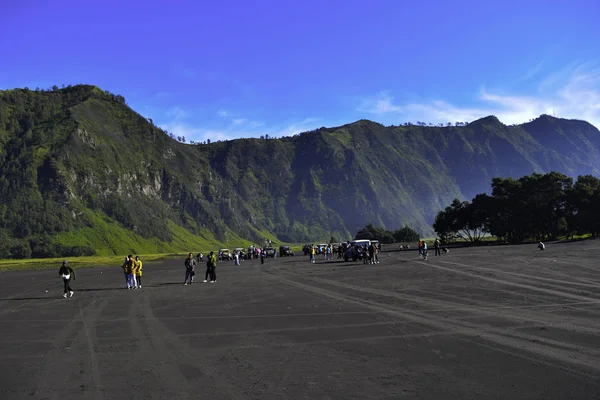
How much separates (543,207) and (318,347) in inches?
3398

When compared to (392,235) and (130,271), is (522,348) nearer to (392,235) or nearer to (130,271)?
(130,271)

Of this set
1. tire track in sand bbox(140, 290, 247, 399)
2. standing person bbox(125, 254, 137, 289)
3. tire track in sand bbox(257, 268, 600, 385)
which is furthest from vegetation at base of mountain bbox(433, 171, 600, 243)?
tire track in sand bbox(140, 290, 247, 399)

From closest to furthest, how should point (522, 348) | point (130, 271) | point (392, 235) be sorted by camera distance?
point (522, 348)
point (130, 271)
point (392, 235)

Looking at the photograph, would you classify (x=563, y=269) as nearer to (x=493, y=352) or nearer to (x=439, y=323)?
(x=439, y=323)

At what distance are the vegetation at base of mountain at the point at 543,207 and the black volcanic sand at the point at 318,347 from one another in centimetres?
7011

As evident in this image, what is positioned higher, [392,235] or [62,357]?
[392,235]

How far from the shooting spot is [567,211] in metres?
85.7

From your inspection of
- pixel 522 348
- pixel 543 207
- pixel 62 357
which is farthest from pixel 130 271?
pixel 543 207

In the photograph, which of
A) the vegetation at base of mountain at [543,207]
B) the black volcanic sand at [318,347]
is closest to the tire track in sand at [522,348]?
the black volcanic sand at [318,347]

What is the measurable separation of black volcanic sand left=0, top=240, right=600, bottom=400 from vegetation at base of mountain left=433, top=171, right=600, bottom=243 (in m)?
70.1

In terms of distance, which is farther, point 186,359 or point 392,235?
point 392,235

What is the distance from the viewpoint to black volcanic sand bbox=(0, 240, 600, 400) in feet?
26.5

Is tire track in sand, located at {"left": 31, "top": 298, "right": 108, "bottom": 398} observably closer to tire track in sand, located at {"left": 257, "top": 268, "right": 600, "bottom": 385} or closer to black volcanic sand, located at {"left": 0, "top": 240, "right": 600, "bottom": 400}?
black volcanic sand, located at {"left": 0, "top": 240, "right": 600, "bottom": 400}

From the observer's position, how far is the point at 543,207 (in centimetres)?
8706
